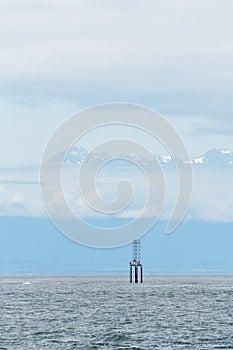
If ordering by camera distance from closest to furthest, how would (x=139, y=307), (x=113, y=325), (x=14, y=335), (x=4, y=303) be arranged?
(x=14, y=335) → (x=113, y=325) → (x=139, y=307) → (x=4, y=303)

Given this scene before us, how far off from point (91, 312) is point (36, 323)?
20.5m

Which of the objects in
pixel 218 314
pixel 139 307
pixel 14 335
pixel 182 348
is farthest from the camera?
pixel 139 307

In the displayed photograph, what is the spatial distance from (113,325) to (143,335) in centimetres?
1108

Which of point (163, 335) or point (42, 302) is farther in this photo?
point (42, 302)

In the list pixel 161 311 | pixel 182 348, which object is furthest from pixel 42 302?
pixel 182 348

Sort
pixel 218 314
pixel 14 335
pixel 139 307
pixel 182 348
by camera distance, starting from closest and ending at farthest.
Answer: pixel 182 348
pixel 14 335
pixel 218 314
pixel 139 307

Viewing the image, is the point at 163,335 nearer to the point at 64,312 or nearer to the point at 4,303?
the point at 64,312

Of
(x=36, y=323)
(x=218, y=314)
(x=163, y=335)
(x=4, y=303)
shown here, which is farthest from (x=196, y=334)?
(x=4, y=303)

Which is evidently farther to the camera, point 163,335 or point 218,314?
point 218,314

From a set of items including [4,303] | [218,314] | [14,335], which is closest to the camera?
[14,335]

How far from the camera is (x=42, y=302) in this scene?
158375 millimetres

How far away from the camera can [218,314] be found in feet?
406

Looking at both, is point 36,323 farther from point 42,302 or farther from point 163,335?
point 42,302

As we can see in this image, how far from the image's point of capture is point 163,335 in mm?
95438
